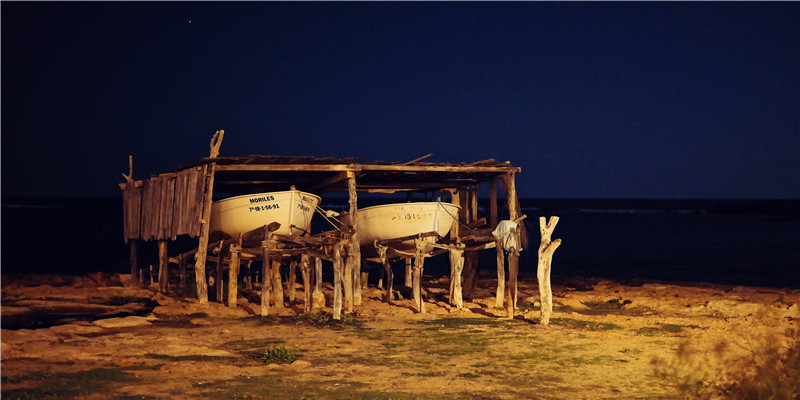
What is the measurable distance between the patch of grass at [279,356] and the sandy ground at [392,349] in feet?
0.55

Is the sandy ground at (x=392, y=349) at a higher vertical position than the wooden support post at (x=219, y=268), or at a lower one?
lower

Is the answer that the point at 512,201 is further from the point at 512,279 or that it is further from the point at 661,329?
the point at 661,329

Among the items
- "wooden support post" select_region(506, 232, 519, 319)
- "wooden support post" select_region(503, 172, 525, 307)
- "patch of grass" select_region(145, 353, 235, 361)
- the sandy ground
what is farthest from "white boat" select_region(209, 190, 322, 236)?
"patch of grass" select_region(145, 353, 235, 361)

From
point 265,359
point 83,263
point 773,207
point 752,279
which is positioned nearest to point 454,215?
point 265,359

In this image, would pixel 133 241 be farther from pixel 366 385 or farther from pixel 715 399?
pixel 715 399

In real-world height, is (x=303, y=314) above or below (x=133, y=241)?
below

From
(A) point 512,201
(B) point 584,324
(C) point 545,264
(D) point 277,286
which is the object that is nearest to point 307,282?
(D) point 277,286

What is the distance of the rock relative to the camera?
13.5 meters

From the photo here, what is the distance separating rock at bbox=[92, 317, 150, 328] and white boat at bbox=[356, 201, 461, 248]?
6558 millimetres

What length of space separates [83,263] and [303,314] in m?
25.2

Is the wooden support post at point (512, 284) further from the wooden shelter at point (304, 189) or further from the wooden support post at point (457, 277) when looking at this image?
the wooden support post at point (457, 277)

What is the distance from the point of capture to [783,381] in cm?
784

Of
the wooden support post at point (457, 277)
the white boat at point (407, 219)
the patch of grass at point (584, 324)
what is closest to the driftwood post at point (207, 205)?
the white boat at point (407, 219)

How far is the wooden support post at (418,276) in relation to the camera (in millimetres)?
16562
